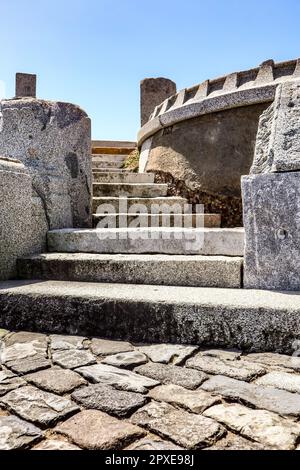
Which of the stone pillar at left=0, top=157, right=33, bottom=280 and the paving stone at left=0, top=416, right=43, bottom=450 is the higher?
the stone pillar at left=0, top=157, right=33, bottom=280

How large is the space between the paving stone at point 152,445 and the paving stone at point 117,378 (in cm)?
35

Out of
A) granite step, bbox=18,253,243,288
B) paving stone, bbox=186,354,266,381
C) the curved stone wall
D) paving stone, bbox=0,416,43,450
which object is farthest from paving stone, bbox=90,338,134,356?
the curved stone wall

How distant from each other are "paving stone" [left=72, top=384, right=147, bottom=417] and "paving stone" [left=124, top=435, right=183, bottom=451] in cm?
18

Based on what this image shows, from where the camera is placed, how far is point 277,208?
2352 millimetres

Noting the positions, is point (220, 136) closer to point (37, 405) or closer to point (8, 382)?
point (8, 382)

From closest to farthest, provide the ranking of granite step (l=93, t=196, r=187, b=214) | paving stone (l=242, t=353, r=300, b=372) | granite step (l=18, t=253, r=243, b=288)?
paving stone (l=242, t=353, r=300, b=372) → granite step (l=18, t=253, r=243, b=288) → granite step (l=93, t=196, r=187, b=214)

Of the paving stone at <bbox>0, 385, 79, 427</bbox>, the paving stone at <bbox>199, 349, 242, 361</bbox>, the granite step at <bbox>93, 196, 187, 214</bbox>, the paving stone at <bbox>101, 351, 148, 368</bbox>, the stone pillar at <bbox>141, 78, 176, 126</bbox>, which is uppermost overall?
the stone pillar at <bbox>141, 78, 176, 126</bbox>

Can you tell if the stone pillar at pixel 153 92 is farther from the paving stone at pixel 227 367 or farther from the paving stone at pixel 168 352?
the paving stone at pixel 227 367

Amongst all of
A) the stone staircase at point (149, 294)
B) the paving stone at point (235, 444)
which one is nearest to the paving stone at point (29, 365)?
the stone staircase at point (149, 294)

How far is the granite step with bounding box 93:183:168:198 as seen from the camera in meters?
4.94

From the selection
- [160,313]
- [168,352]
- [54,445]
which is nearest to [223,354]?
[168,352]

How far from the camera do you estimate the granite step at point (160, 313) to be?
2025 mm

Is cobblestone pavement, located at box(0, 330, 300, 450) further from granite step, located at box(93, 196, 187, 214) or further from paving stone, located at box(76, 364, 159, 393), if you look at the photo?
granite step, located at box(93, 196, 187, 214)

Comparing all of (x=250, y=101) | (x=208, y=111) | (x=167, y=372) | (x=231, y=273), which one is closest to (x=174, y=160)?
(x=208, y=111)
